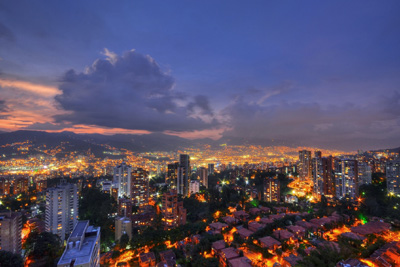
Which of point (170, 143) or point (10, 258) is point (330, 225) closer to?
point (10, 258)

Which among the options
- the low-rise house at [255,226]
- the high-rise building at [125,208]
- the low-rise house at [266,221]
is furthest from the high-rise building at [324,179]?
the high-rise building at [125,208]

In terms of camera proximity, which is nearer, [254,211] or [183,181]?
[254,211]

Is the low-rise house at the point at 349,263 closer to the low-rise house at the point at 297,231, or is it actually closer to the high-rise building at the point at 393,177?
the low-rise house at the point at 297,231

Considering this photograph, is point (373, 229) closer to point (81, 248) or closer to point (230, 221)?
point (230, 221)

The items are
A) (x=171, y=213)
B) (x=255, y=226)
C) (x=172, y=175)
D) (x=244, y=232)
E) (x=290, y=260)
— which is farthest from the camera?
(x=172, y=175)

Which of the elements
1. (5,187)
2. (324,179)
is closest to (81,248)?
(5,187)

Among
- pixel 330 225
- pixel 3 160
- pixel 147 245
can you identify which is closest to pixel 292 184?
pixel 330 225
